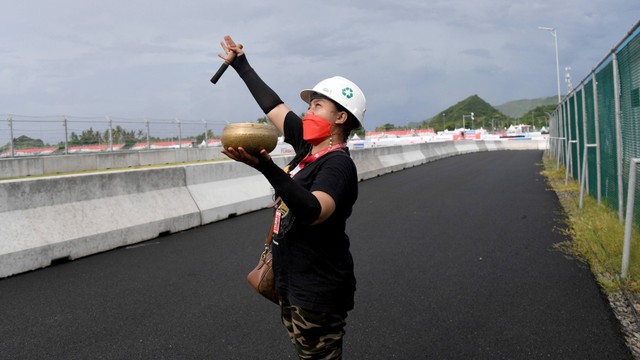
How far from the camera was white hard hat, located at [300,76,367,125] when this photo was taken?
2311 millimetres

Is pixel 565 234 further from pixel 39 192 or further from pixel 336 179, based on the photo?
pixel 39 192

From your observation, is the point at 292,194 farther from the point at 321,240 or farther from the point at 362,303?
the point at 362,303

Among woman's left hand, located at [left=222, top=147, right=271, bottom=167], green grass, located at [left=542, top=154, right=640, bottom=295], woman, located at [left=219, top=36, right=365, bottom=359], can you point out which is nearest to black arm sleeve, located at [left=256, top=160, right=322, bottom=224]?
woman's left hand, located at [left=222, top=147, right=271, bottom=167]

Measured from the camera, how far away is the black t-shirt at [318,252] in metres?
2.17

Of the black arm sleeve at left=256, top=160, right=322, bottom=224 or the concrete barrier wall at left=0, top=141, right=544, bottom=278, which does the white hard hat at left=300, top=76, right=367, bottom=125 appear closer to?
the black arm sleeve at left=256, top=160, right=322, bottom=224

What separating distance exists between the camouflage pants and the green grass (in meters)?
3.52

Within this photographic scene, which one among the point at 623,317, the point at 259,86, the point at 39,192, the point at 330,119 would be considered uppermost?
the point at 259,86

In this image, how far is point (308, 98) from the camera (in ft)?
8.53

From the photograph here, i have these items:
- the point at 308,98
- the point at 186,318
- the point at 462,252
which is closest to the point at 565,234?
the point at 462,252

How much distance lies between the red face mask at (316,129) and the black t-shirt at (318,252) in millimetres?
110

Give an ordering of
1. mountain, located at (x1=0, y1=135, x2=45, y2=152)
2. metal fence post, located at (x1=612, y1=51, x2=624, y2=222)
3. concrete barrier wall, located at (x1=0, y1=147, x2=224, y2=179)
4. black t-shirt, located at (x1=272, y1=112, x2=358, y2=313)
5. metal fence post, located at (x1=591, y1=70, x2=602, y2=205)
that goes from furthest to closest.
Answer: mountain, located at (x1=0, y1=135, x2=45, y2=152) → concrete barrier wall, located at (x1=0, y1=147, x2=224, y2=179) → metal fence post, located at (x1=591, y1=70, x2=602, y2=205) → metal fence post, located at (x1=612, y1=51, x2=624, y2=222) → black t-shirt, located at (x1=272, y1=112, x2=358, y2=313)

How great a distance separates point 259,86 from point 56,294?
3.57 m

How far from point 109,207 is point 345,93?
576cm

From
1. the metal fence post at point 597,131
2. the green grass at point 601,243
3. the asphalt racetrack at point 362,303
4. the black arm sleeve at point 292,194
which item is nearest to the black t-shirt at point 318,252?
the black arm sleeve at point 292,194
